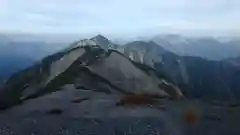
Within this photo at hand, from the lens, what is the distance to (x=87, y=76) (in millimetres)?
1701

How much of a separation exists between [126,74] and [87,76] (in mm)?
181

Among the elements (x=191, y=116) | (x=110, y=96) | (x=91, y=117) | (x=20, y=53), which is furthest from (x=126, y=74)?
(x=20, y=53)

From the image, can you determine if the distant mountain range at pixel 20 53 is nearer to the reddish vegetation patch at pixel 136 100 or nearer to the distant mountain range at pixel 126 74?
the distant mountain range at pixel 126 74

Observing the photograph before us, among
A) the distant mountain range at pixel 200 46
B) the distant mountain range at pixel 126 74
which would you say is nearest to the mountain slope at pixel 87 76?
the distant mountain range at pixel 126 74

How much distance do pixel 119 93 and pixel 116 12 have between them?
1.23 ft

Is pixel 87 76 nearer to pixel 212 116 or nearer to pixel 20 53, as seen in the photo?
pixel 20 53

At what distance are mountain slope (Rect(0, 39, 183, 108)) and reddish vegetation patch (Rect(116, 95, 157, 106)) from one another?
2cm

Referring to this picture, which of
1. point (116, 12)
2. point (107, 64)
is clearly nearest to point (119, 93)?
point (107, 64)

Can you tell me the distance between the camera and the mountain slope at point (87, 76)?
→ 66.7 inches

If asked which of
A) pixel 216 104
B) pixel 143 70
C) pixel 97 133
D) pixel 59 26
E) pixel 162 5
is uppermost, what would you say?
pixel 162 5

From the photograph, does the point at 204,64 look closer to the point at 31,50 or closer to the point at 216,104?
the point at 216,104

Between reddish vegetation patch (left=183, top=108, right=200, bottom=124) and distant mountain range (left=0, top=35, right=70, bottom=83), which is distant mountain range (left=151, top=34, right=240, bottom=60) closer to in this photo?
reddish vegetation patch (left=183, top=108, right=200, bottom=124)

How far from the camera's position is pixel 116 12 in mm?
1706

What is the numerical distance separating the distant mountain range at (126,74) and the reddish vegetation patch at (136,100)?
0.02 metres
